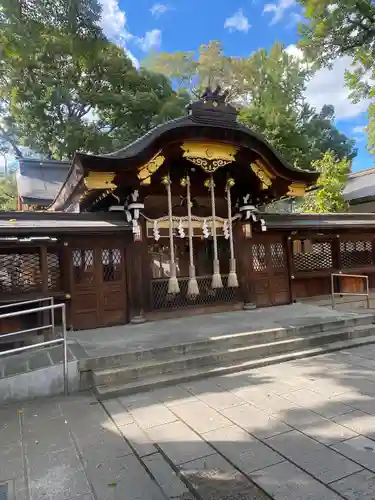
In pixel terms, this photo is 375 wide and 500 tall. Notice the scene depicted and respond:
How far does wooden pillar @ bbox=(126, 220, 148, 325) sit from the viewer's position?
22.6 feet

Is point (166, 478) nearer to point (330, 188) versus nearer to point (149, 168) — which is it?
point (149, 168)

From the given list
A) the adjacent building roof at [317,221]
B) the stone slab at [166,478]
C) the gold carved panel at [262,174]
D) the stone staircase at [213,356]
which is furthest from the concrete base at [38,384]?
the adjacent building roof at [317,221]

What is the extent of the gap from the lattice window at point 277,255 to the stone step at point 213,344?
2384 mm

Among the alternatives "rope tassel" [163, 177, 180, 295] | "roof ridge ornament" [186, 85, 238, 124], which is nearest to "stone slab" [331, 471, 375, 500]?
"rope tassel" [163, 177, 180, 295]

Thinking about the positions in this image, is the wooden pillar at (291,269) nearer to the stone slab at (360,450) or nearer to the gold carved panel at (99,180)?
the gold carved panel at (99,180)

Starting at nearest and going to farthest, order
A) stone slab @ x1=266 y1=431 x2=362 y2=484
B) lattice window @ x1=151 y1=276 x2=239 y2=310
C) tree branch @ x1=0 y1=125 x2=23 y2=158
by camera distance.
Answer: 1. stone slab @ x1=266 y1=431 x2=362 y2=484
2. lattice window @ x1=151 y1=276 x2=239 y2=310
3. tree branch @ x1=0 y1=125 x2=23 y2=158

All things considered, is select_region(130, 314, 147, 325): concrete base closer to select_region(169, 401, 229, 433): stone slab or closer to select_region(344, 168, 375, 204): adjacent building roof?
select_region(169, 401, 229, 433): stone slab

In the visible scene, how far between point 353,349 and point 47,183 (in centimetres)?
1206

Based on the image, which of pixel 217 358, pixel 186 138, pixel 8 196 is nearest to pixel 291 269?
pixel 186 138

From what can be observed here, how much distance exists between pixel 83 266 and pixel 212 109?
3872 millimetres

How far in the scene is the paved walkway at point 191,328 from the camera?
17.2 feet

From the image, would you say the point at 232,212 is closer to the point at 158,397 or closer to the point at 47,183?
the point at 158,397

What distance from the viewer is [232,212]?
8.11 meters

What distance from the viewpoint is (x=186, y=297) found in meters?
7.50
